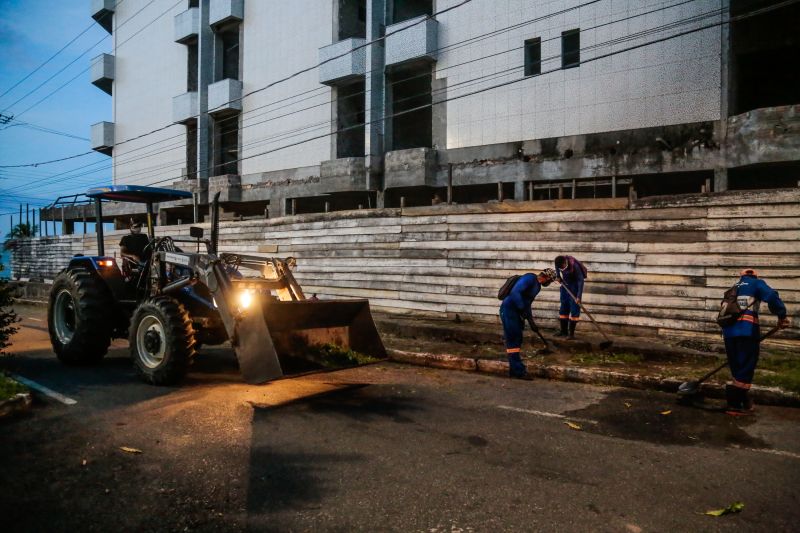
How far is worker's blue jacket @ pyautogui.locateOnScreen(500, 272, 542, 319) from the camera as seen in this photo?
24.9 feet

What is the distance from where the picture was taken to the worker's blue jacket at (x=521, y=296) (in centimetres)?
760

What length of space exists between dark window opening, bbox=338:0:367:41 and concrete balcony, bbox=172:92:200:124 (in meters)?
9.86

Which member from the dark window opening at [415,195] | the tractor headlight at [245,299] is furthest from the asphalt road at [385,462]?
the dark window opening at [415,195]

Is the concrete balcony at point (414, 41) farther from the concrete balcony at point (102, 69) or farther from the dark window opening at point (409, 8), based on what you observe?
the concrete balcony at point (102, 69)

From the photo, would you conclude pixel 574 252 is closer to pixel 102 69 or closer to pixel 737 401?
pixel 737 401

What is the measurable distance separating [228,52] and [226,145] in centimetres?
504

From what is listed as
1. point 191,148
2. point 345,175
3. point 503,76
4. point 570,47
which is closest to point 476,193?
point 503,76

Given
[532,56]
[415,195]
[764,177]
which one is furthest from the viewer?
[415,195]

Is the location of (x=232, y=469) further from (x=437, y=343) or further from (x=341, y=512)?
(x=437, y=343)

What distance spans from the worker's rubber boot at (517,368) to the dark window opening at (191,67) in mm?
27705

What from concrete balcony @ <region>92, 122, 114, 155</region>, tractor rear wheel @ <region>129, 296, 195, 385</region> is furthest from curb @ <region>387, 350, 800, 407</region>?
concrete balcony @ <region>92, 122, 114, 155</region>

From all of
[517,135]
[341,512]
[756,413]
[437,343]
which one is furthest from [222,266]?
[517,135]

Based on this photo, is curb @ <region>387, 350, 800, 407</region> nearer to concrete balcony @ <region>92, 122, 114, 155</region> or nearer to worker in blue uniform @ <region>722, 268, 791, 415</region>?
worker in blue uniform @ <region>722, 268, 791, 415</region>

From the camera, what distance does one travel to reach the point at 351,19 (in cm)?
2223
